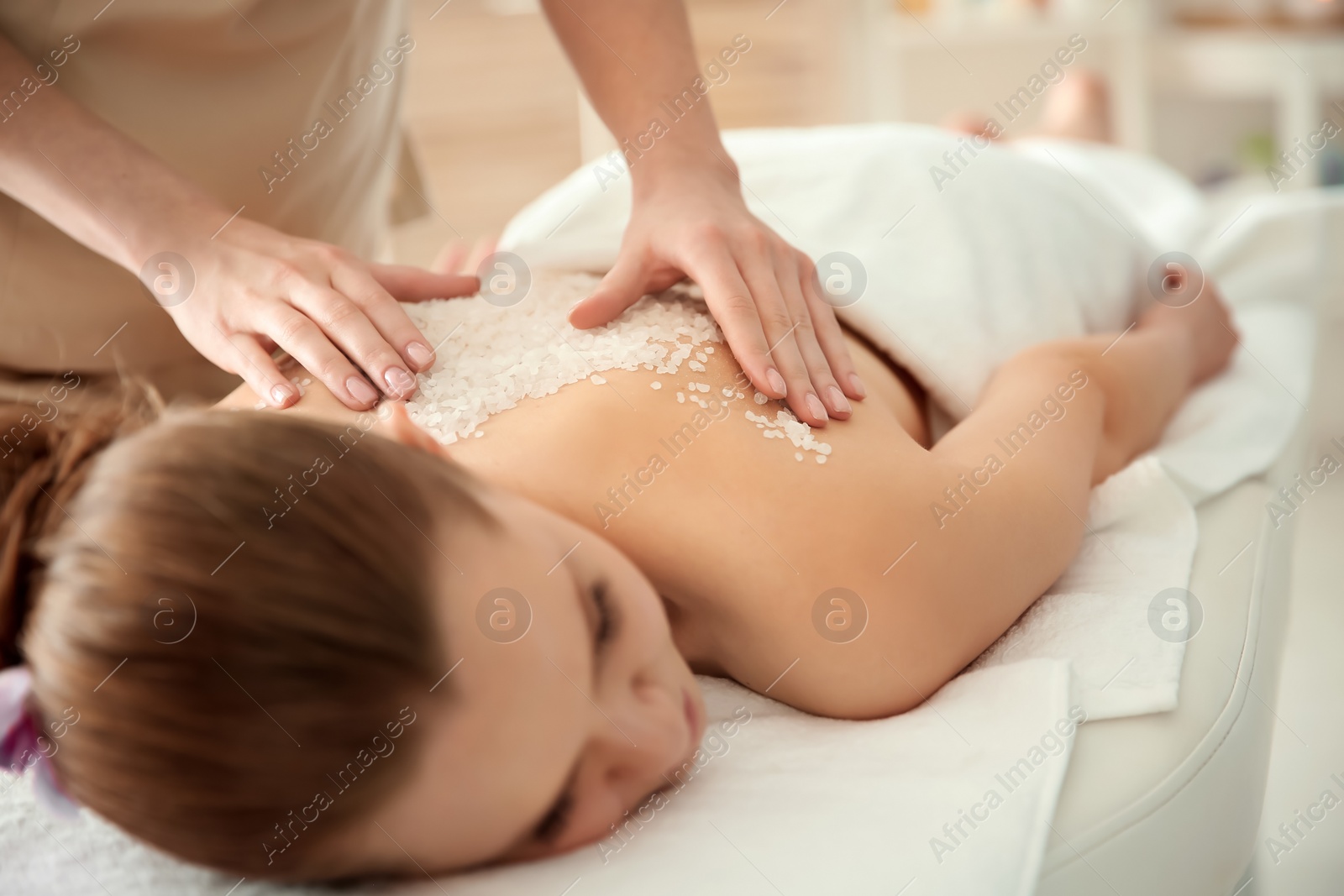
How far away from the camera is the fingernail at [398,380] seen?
909 millimetres

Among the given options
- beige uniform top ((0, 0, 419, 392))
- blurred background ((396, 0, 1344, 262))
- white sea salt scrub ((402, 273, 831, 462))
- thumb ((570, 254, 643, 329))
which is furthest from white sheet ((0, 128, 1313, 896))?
blurred background ((396, 0, 1344, 262))

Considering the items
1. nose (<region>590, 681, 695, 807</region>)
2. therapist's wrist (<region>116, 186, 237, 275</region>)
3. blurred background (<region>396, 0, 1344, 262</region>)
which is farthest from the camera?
blurred background (<region>396, 0, 1344, 262</region>)

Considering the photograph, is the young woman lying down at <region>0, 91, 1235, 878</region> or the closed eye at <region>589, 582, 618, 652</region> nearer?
the young woman lying down at <region>0, 91, 1235, 878</region>

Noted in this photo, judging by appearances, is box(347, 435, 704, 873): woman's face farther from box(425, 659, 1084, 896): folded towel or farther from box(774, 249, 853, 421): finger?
box(774, 249, 853, 421): finger

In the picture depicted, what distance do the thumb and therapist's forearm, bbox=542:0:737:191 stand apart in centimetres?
14

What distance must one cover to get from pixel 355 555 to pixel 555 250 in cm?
65

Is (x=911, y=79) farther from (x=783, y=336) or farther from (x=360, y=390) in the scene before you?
(x=360, y=390)

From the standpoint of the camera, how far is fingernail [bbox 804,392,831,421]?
3.10ft

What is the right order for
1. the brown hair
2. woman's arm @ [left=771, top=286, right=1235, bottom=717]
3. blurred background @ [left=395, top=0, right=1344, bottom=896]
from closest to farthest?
the brown hair < woman's arm @ [left=771, top=286, right=1235, bottom=717] < blurred background @ [left=395, top=0, right=1344, bottom=896]

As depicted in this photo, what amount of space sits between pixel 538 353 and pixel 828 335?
273mm

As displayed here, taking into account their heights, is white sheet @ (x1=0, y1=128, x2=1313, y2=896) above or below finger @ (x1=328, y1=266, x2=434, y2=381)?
below

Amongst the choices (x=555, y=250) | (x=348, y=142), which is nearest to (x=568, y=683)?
A: (x=555, y=250)

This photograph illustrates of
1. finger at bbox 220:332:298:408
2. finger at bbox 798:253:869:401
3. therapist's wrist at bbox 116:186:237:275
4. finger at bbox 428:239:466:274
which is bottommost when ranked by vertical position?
finger at bbox 428:239:466:274

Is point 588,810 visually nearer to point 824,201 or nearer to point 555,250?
point 555,250
